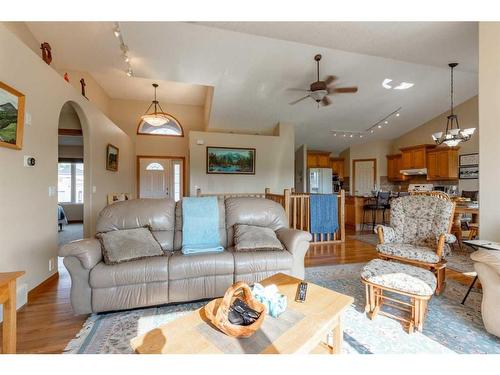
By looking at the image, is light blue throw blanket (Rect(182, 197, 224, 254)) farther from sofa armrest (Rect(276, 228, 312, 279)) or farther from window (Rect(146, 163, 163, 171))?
window (Rect(146, 163, 163, 171))

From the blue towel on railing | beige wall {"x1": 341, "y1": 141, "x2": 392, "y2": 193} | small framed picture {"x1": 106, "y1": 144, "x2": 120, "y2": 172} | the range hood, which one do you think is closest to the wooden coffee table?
the blue towel on railing

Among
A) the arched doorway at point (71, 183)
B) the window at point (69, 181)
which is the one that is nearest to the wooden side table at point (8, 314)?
the arched doorway at point (71, 183)

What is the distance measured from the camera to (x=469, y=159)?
19.7 ft

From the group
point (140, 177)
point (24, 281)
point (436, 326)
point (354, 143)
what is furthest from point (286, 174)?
point (24, 281)

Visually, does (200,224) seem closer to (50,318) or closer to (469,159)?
(50,318)

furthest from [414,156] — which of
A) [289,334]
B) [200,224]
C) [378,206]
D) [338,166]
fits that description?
[289,334]

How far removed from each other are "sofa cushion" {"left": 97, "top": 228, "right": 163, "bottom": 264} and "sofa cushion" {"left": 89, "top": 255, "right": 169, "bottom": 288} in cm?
6

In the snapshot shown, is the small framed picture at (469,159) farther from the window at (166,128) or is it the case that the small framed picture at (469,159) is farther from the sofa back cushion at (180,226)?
the window at (166,128)

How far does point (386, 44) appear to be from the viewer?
127 inches

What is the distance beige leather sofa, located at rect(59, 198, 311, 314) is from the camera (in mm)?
1926

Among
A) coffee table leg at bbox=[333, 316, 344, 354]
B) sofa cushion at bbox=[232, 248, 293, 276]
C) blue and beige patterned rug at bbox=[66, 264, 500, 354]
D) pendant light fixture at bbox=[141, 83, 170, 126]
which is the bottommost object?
blue and beige patterned rug at bbox=[66, 264, 500, 354]

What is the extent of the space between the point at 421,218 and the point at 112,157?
5337 millimetres

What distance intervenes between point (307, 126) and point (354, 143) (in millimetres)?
2514
